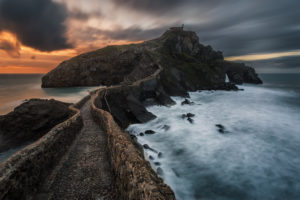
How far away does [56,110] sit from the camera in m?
18.0

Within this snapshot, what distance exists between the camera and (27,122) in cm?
1627

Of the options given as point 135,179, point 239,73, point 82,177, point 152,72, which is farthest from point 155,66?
point 239,73

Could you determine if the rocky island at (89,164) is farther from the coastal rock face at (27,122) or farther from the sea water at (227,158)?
the coastal rock face at (27,122)

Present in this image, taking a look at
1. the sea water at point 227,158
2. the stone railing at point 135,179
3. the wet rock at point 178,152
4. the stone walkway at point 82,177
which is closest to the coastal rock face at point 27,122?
the stone walkway at point 82,177

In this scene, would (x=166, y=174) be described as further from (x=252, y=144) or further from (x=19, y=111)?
(x=19, y=111)

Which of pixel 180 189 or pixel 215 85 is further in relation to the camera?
pixel 215 85

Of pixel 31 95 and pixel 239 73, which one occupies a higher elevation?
pixel 239 73

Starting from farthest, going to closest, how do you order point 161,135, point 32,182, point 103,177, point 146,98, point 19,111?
point 146,98 < point 161,135 < point 19,111 < point 103,177 < point 32,182

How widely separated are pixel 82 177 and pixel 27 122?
13.3 m

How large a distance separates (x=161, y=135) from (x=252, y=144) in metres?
11.4

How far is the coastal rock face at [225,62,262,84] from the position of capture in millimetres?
101881

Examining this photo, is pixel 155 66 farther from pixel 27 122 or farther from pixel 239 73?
pixel 239 73

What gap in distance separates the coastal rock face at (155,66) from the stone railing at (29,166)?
153 ft

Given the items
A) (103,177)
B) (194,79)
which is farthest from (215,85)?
(103,177)
